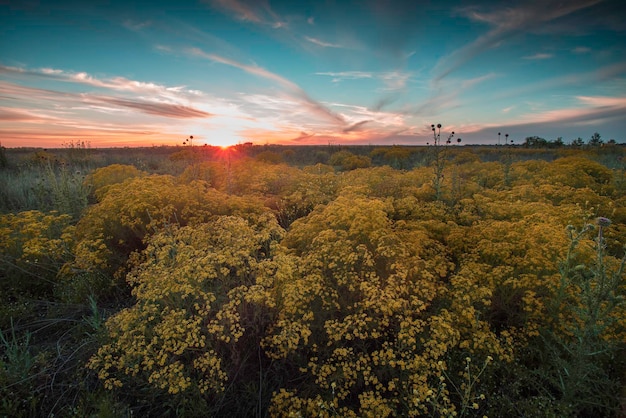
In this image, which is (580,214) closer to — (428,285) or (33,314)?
(428,285)

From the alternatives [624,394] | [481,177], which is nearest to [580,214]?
[624,394]

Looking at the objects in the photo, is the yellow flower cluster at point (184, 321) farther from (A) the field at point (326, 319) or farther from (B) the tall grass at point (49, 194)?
(B) the tall grass at point (49, 194)

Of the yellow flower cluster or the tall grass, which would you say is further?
the tall grass

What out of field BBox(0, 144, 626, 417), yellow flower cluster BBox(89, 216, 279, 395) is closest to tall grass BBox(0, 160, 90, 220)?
field BBox(0, 144, 626, 417)

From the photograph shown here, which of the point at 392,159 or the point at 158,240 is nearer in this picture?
the point at 158,240

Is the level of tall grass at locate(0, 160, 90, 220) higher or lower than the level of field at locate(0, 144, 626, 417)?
higher

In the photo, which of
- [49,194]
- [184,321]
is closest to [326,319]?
[184,321]

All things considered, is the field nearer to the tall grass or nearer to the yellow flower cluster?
the yellow flower cluster

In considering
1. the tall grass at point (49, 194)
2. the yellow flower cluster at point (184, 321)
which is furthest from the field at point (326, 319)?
the tall grass at point (49, 194)

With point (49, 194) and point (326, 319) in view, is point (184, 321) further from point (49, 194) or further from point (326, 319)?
point (49, 194)
